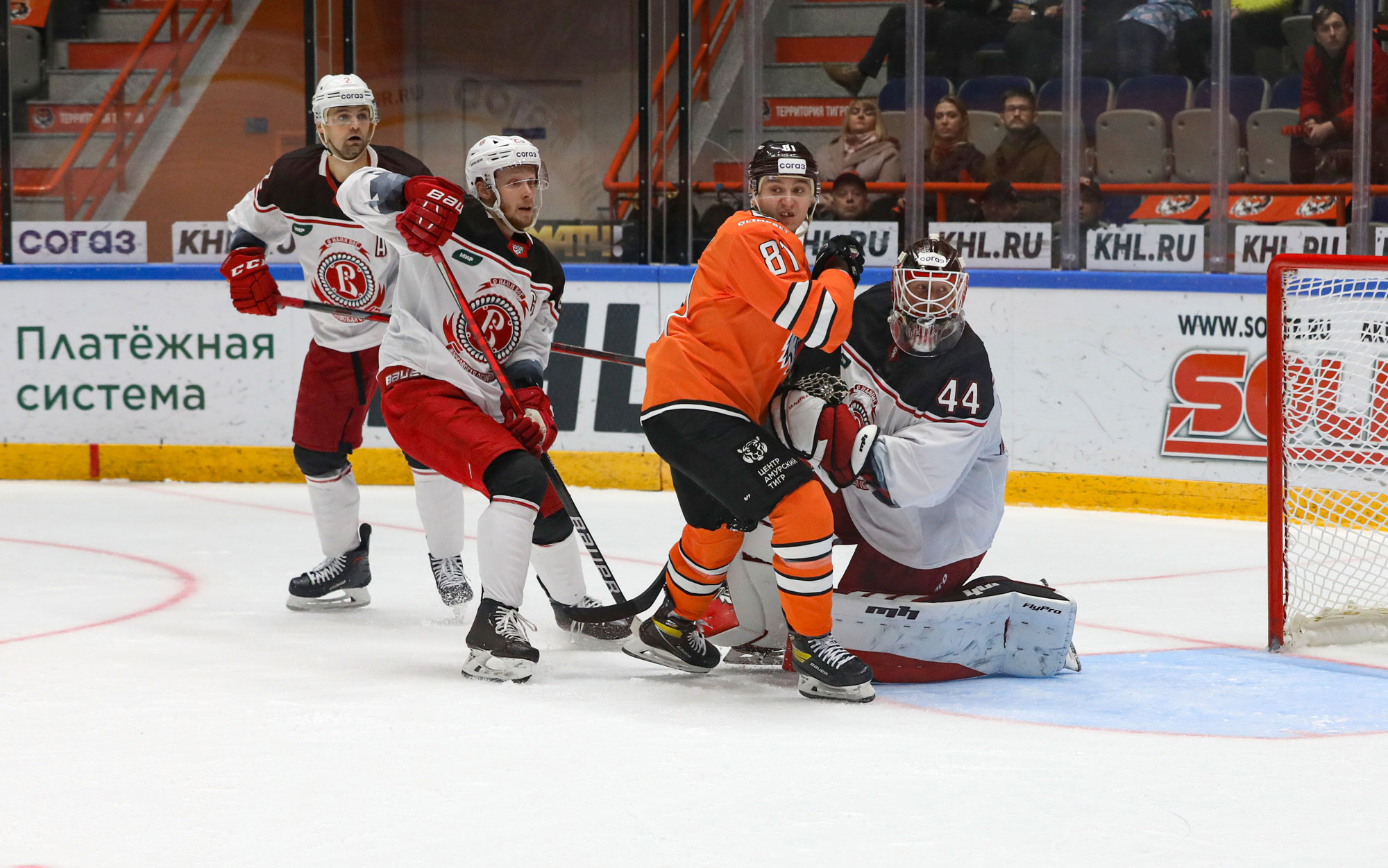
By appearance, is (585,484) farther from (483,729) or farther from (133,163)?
(483,729)

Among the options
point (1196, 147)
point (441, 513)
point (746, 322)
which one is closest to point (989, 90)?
point (1196, 147)

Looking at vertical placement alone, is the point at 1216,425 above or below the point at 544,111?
below

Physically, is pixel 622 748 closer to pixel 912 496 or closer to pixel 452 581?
pixel 912 496

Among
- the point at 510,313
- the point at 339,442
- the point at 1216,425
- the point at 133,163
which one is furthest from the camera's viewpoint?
the point at 133,163

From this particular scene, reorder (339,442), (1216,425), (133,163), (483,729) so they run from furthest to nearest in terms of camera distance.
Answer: (133,163) → (1216,425) → (339,442) → (483,729)

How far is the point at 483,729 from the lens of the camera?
2730mm

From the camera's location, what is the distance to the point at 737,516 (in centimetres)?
291

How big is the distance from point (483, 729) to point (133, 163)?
4710 millimetres

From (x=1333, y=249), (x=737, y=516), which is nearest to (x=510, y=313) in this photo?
(x=737, y=516)

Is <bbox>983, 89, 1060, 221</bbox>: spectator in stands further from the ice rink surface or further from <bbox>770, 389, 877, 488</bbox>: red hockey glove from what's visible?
<bbox>770, 389, 877, 488</bbox>: red hockey glove

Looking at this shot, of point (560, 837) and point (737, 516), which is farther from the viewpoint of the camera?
point (737, 516)

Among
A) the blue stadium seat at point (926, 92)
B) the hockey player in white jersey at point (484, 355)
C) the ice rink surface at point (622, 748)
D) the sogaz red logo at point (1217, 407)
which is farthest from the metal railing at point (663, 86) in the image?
the hockey player in white jersey at point (484, 355)

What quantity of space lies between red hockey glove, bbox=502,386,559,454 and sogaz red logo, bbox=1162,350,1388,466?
1671 millimetres

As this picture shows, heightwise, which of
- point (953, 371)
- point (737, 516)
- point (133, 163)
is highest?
point (133, 163)
